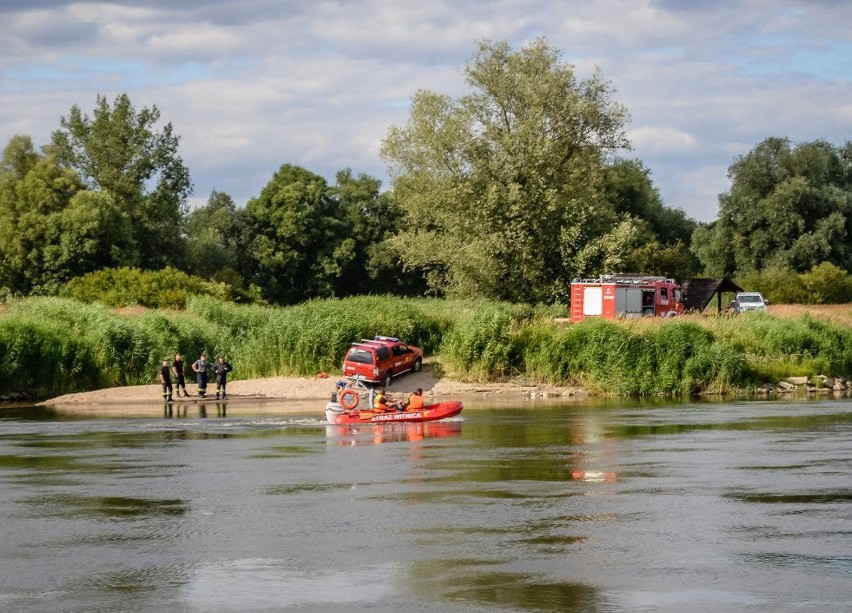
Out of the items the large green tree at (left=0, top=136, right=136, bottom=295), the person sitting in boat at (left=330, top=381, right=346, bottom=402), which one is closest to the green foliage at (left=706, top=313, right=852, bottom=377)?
the person sitting in boat at (left=330, top=381, right=346, bottom=402)

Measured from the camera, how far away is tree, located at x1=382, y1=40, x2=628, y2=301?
71.6 m

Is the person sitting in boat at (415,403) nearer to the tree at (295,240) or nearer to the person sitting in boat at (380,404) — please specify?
the person sitting in boat at (380,404)

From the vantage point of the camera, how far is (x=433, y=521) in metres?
21.9

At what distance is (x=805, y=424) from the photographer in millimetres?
39469

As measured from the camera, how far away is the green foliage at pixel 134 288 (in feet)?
259

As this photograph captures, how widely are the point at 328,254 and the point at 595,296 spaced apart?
2138 inches

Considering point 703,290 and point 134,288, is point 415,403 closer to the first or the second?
point 134,288

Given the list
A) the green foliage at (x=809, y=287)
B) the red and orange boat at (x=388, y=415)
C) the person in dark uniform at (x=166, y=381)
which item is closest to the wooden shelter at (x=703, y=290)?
the green foliage at (x=809, y=287)

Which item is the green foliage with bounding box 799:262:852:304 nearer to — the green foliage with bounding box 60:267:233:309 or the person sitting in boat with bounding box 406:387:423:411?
the green foliage with bounding box 60:267:233:309

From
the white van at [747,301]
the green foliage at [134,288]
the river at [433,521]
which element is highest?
the green foliage at [134,288]

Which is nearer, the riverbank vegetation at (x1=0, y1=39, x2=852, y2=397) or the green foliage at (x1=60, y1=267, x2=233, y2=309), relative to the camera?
the riverbank vegetation at (x1=0, y1=39, x2=852, y2=397)

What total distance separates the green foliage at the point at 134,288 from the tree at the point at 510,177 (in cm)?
1543

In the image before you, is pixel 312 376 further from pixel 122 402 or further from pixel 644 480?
pixel 644 480

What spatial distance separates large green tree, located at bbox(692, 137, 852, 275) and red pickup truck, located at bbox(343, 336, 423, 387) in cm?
5914
